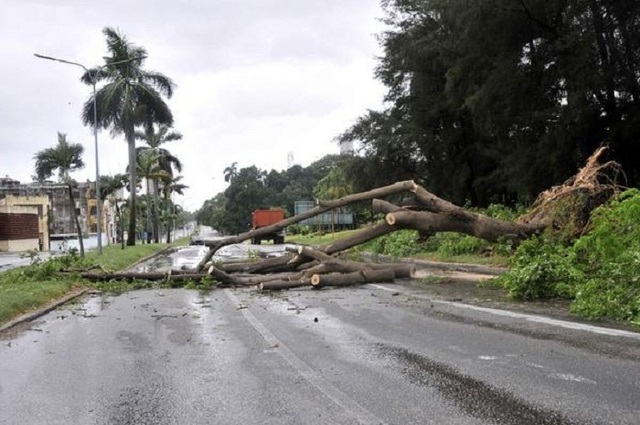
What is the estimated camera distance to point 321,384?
6191 millimetres

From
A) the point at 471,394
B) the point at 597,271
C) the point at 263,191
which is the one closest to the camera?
the point at 471,394

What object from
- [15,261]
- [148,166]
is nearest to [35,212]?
[148,166]

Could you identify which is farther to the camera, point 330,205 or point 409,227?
point 330,205

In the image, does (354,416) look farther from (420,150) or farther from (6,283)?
(420,150)

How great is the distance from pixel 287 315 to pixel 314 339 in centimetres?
244

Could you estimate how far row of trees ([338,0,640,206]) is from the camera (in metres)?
22.0

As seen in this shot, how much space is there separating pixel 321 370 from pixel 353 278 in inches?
342

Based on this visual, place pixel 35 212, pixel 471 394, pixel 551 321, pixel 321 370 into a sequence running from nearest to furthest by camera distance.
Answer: pixel 471 394, pixel 321 370, pixel 551 321, pixel 35 212

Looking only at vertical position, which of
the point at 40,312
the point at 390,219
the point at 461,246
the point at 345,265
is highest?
the point at 390,219

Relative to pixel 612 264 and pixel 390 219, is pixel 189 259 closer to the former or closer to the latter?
pixel 390 219

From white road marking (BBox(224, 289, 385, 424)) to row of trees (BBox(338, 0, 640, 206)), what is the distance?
1710 centimetres

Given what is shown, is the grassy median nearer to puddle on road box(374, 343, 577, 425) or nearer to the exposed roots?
puddle on road box(374, 343, 577, 425)

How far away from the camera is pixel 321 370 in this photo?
267 inches

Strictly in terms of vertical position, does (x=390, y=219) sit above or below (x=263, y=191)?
below
